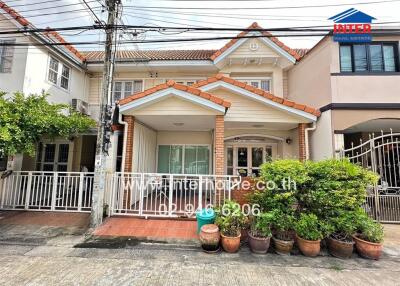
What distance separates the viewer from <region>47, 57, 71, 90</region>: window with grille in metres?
10.0

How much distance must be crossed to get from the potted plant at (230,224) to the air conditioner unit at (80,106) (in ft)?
30.7

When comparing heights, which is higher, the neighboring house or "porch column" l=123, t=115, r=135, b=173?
the neighboring house

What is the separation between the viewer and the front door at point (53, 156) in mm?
11297

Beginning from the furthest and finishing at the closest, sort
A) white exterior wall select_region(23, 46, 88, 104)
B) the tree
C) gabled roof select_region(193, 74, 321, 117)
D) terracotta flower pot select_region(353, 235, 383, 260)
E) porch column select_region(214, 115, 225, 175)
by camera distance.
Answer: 1. white exterior wall select_region(23, 46, 88, 104)
2. gabled roof select_region(193, 74, 321, 117)
3. porch column select_region(214, 115, 225, 175)
4. the tree
5. terracotta flower pot select_region(353, 235, 383, 260)

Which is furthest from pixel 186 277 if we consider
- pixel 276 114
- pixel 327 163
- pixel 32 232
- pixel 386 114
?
pixel 386 114

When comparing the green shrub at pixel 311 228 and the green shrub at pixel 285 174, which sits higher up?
the green shrub at pixel 285 174

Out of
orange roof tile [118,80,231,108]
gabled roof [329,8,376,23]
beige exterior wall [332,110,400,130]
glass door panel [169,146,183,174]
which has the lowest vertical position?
glass door panel [169,146,183,174]

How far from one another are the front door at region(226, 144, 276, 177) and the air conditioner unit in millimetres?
7982

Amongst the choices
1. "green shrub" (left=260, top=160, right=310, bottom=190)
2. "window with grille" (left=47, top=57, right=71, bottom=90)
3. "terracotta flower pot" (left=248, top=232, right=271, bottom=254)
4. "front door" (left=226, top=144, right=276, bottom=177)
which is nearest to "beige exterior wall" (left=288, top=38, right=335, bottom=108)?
"front door" (left=226, top=144, right=276, bottom=177)

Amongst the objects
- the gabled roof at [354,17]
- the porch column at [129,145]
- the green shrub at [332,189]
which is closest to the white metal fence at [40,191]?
the porch column at [129,145]

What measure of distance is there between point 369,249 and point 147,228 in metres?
5.64

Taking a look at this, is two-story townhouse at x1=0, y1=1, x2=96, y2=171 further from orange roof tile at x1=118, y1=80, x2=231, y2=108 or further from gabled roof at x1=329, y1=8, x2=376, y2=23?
gabled roof at x1=329, y1=8, x2=376, y2=23

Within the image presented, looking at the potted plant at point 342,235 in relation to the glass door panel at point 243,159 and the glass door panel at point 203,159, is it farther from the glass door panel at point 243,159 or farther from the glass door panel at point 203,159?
the glass door panel at point 203,159

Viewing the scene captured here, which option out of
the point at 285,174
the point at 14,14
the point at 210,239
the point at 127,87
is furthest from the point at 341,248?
the point at 14,14
